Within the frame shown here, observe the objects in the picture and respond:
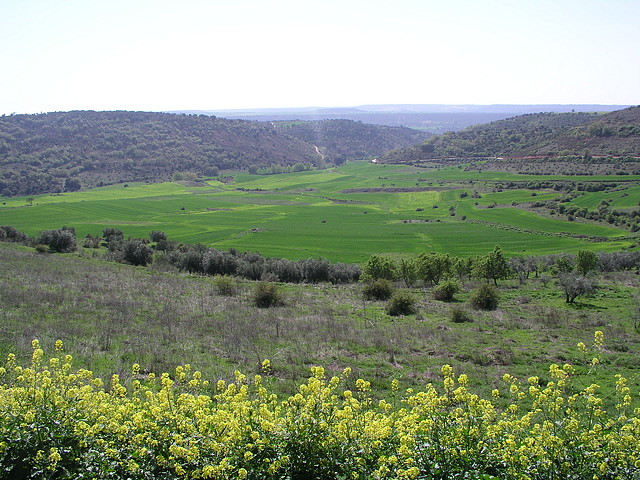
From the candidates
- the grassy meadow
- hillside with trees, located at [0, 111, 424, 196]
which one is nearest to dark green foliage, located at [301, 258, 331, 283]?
the grassy meadow

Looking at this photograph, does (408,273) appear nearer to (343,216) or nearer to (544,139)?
(343,216)

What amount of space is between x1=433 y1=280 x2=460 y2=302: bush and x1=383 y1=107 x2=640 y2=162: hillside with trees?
11305 centimetres

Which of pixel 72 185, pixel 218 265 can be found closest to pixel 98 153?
pixel 72 185

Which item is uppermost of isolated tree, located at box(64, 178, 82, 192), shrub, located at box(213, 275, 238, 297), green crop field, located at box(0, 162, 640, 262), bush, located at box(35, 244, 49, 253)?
isolated tree, located at box(64, 178, 82, 192)

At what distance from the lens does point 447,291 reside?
34.4 metres

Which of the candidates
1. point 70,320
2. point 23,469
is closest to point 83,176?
point 70,320

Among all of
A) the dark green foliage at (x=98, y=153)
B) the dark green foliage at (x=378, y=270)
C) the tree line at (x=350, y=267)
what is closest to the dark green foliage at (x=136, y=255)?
the tree line at (x=350, y=267)

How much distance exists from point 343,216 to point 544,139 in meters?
93.3

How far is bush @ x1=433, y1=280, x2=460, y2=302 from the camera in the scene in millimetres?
34219

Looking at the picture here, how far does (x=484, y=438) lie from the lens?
23.9 feet

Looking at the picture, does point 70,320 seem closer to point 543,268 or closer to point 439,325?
point 439,325

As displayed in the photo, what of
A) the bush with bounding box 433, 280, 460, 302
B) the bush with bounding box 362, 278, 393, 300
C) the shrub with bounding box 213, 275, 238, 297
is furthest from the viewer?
the bush with bounding box 433, 280, 460, 302

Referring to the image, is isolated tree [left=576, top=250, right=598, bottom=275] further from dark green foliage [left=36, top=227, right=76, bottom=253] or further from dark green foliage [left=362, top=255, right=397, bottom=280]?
dark green foliage [left=36, top=227, right=76, bottom=253]

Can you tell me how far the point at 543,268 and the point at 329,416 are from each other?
52764mm
